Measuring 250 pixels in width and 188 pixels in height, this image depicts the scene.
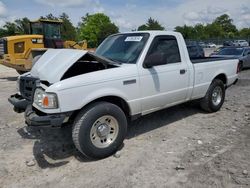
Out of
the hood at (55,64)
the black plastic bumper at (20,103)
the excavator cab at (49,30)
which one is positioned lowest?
the black plastic bumper at (20,103)

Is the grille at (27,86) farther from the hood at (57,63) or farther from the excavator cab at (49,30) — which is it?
the excavator cab at (49,30)

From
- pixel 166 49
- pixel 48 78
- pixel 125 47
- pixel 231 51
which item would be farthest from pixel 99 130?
pixel 231 51

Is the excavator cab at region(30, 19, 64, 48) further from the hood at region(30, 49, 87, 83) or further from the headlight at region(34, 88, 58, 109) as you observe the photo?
the headlight at region(34, 88, 58, 109)

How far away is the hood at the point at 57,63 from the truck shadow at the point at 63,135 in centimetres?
82

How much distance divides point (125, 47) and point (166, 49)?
0.82m

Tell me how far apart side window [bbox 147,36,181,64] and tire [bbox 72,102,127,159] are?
1330mm

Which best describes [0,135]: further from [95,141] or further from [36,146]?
[95,141]

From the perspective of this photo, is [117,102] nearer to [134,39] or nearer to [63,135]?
[134,39]

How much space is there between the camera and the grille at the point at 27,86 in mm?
4774

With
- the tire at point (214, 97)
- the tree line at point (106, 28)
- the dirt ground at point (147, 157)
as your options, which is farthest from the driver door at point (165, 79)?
the tree line at point (106, 28)

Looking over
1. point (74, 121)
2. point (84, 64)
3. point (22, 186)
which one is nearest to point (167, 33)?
point (84, 64)

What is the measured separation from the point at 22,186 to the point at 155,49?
10.5 feet

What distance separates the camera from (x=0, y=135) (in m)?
5.83

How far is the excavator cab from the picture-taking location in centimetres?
1562
